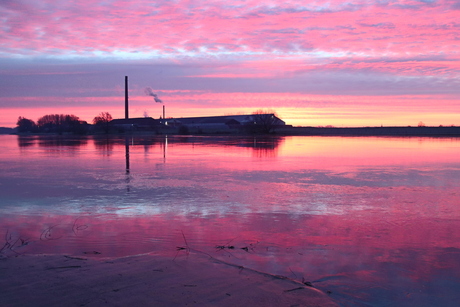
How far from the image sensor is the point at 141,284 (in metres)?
4.02

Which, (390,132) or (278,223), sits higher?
(390,132)

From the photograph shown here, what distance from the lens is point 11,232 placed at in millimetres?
6121

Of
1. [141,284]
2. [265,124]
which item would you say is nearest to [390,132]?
[265,124]

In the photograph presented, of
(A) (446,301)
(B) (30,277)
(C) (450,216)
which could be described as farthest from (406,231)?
(B) (30,277)

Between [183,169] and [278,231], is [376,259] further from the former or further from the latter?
[183,169]

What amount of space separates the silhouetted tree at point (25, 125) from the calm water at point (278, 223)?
13006 centimetres

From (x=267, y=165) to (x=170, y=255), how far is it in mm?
11342

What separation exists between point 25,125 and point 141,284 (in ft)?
486

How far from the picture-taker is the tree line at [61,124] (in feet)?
278

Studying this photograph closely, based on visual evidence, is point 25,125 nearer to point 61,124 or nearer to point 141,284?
point 61,124

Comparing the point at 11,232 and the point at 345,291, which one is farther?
the point at 11,232

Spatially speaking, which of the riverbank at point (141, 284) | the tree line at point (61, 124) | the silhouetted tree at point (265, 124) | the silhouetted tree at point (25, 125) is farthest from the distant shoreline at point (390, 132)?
the silhouetted tree at point (25, 125)

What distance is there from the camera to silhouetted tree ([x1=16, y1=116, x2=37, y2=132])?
128 meters

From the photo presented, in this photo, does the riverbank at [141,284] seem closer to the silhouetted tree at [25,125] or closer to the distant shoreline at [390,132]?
the distant shoreline at [390,132]
